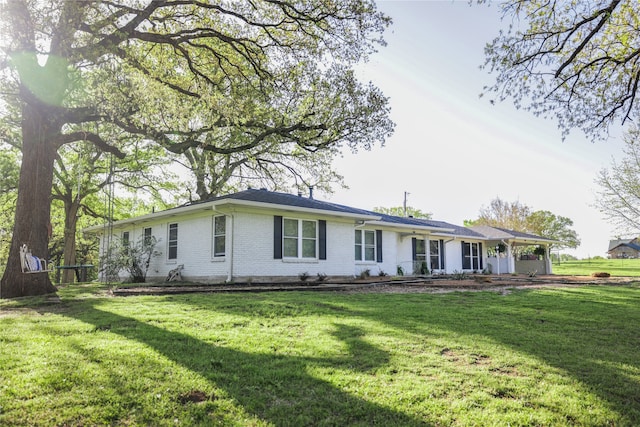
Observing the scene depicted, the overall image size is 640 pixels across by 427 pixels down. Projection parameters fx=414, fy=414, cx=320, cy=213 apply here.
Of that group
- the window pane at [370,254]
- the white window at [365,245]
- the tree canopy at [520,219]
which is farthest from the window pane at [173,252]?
the tree canopy at [520,219]

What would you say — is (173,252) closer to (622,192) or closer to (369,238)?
(369,238)

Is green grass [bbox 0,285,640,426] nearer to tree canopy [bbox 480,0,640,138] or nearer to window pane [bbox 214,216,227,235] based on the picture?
tree canopy [bbox 480,0,640,138]

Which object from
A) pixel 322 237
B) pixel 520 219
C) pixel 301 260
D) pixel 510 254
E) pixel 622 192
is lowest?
pixel 301 260

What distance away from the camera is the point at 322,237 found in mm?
15828

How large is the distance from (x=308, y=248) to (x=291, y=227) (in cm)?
114

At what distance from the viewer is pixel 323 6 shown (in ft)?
35.3

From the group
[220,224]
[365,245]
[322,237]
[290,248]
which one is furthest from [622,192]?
[220,224]

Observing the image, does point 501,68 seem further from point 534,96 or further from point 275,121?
point 275,121

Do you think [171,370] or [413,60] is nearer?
[171,370]

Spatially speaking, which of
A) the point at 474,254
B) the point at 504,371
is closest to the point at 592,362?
the point at 504,371

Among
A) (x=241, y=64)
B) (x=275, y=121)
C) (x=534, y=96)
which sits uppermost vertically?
(x=241, y=64)

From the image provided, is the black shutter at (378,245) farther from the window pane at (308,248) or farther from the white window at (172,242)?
the white window at (172,242)

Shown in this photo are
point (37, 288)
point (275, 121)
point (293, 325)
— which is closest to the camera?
A: point (293, 325)

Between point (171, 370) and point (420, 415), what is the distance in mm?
2080
